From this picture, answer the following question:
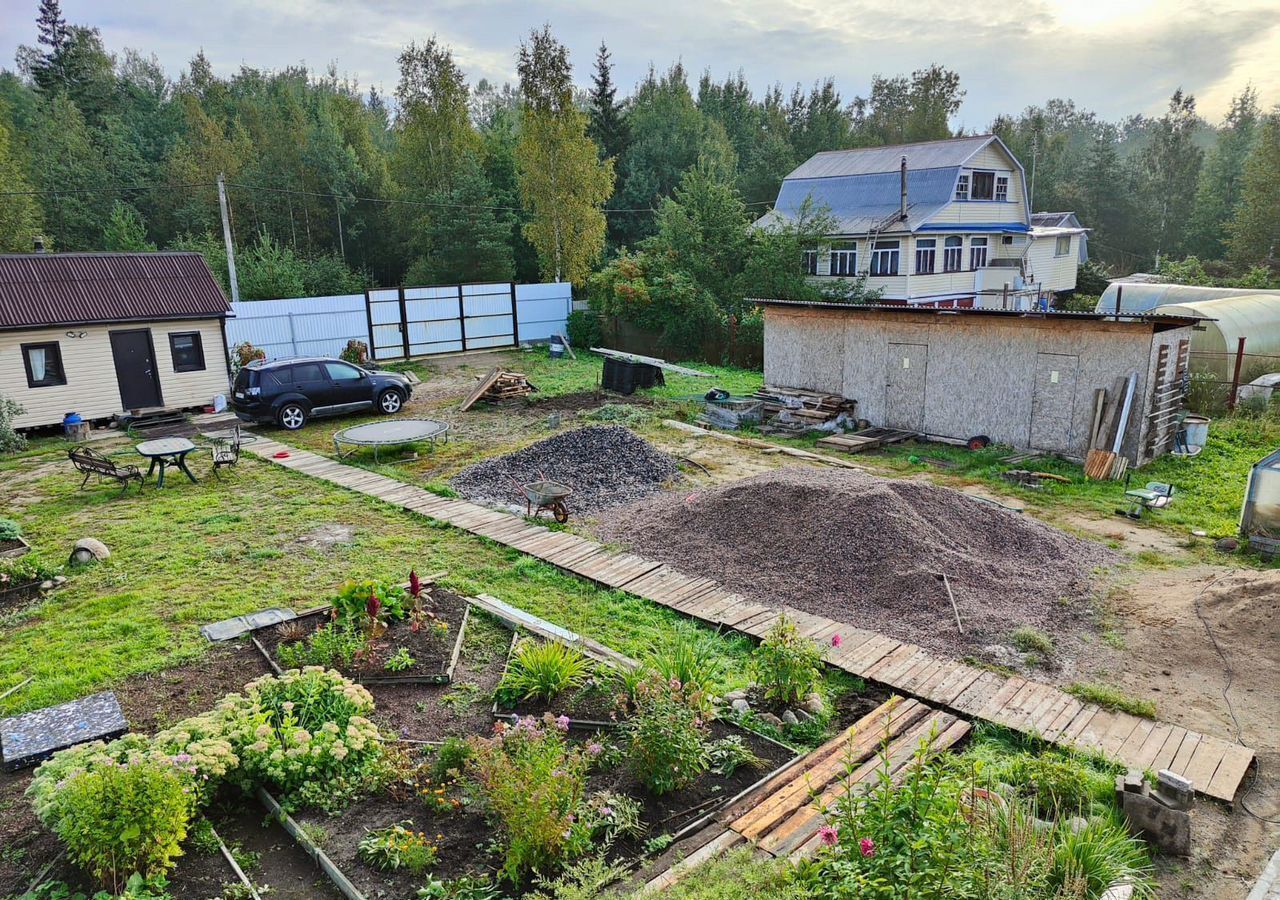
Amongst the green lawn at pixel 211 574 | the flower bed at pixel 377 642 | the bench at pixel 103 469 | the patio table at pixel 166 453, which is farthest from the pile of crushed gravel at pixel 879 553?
the bench at pixel 103 469

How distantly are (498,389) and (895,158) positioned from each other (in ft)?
69.2

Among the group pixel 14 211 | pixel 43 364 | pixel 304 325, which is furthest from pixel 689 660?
pixel 14 211

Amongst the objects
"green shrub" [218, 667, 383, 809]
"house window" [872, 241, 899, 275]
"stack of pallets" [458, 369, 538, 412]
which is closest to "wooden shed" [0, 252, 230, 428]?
"stack of pallets" [458, 369, 538, 412]

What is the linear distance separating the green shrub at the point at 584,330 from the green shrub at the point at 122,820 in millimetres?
23946

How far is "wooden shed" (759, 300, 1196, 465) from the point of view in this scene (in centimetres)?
1392

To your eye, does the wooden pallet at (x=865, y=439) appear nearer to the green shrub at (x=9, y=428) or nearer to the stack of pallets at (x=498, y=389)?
the stack of pallets at (x=498, y=389)

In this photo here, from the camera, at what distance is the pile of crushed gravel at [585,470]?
12797mm

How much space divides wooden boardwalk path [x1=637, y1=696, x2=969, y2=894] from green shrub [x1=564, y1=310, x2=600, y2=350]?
2257 cm

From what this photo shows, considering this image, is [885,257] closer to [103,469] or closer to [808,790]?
[103,469]

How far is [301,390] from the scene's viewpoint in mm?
17781

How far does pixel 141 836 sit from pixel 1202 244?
59922 mm

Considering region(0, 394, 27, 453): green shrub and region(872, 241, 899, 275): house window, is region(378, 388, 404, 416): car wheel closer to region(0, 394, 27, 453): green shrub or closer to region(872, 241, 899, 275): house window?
region(0, 394, 27, 453): green shrub

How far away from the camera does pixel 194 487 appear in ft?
45.0

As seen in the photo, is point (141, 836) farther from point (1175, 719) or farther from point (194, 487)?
point (194, 487)
